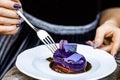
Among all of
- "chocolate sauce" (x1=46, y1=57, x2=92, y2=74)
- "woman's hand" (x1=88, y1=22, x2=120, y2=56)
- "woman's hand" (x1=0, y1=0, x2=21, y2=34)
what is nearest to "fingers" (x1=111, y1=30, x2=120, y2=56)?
"woman's hand" (x1=88, y1=22, x2=120, y2=56)

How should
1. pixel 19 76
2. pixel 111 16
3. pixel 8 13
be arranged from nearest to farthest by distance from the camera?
pixel 19 76 < pixel 8 13 < pixel 111 16

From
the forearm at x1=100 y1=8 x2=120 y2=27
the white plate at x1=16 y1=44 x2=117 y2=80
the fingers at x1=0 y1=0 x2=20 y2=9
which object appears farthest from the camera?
the forearm at x1=100 y1=8 x2=120 y2=27

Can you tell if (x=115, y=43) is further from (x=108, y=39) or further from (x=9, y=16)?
(x=9, y=16)

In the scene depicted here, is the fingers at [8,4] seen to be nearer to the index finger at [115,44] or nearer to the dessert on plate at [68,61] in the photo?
the dessert on plate at [68,61]

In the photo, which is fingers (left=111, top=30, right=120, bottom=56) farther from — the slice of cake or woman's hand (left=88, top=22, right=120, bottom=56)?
the slice of cake

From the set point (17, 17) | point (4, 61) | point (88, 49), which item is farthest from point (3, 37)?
point (88, 49)

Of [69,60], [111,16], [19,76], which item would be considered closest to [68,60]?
[69,60]

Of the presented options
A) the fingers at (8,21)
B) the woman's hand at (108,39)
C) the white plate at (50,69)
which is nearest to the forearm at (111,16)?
the woman's hand at (108,39)
